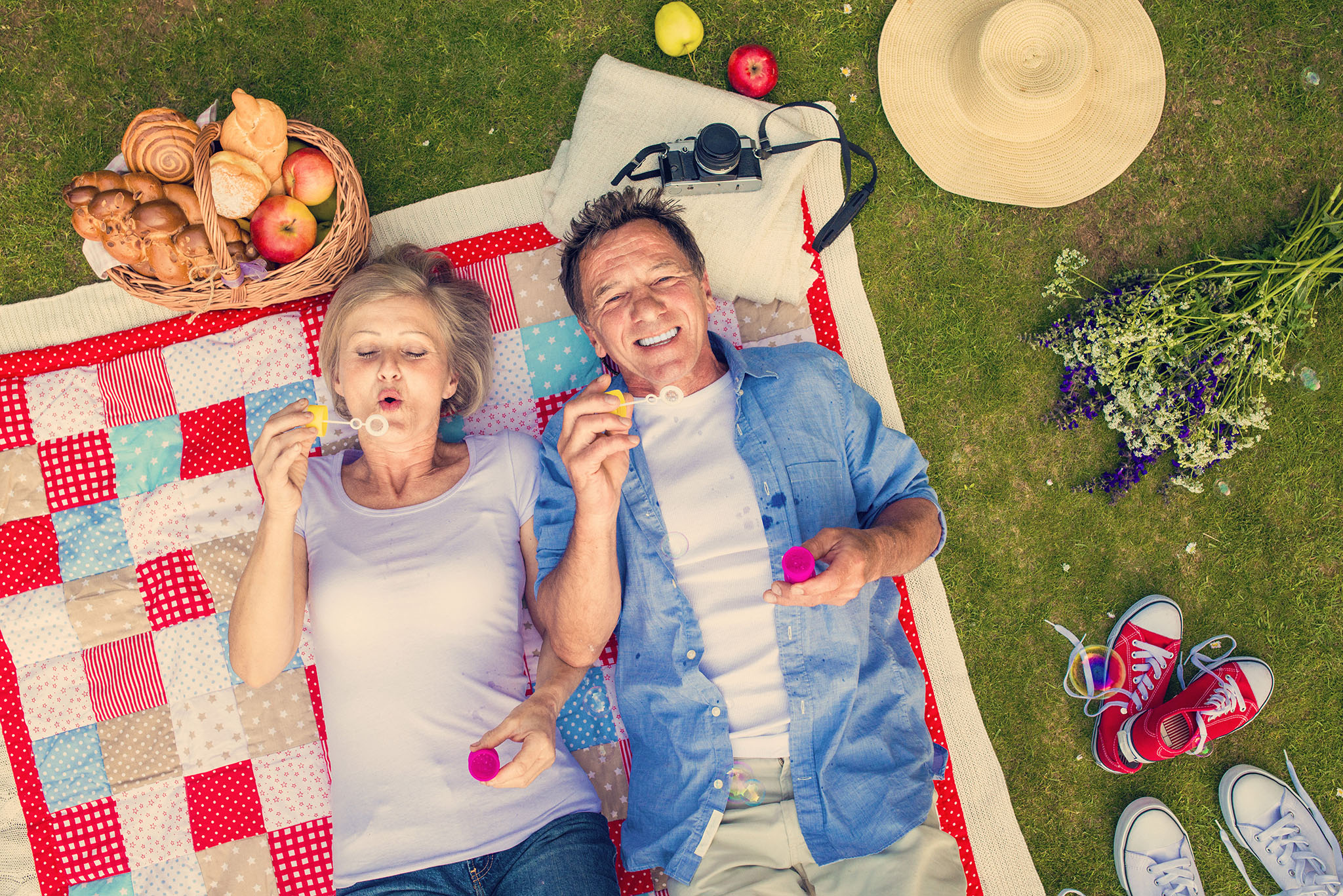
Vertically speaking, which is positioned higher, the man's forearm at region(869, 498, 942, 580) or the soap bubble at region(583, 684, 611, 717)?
the man's forearm at region(869, 498, 942, 580)

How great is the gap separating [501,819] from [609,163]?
8.30 feet

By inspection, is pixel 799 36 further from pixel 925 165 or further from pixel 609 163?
pixel 609 163

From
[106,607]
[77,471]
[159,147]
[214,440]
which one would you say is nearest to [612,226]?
[159,147]

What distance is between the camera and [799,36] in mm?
3350

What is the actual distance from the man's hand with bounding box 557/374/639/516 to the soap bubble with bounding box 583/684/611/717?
3.95ft

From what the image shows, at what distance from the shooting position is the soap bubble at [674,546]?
257 centimetres

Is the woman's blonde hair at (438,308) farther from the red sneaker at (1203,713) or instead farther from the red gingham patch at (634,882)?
the red sneaker at (1203,713)

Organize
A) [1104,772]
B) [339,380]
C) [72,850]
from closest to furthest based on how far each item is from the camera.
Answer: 1. [339,380]
2. [72,850]
3. [1104,772]

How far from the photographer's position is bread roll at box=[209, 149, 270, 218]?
265 centimetres

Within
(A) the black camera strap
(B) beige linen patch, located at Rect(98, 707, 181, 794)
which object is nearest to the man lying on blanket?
(A) the black camera strap

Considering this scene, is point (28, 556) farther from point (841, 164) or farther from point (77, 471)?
point (841, 164)

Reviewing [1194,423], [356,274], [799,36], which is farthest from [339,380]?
[1194,423]

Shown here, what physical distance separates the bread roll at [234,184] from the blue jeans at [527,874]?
92.4 inches

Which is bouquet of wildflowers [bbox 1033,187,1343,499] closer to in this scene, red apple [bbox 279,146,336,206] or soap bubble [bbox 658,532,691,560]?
soap bubble [bbox 658,532,691,560]
